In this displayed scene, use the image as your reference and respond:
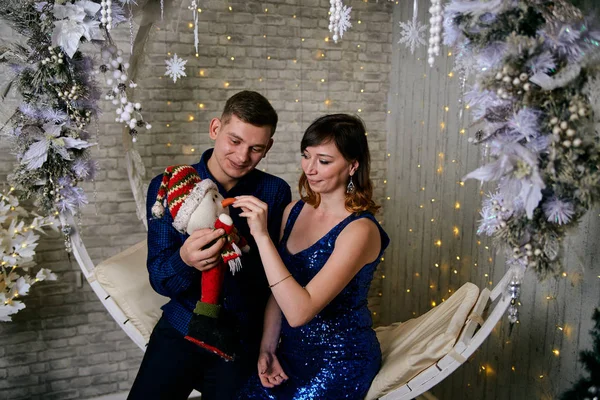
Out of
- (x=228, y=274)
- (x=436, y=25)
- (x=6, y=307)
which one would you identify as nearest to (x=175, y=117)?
(x=6, y=307)

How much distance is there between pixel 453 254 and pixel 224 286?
177 cm

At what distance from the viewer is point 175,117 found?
3.76m

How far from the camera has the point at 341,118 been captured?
82.9 inches

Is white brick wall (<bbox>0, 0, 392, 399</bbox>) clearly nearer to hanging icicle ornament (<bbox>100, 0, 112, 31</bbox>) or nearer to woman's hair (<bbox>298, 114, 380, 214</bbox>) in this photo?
hanging icicle ornament (<bbox>100, 0, 112, 31</bbox>)

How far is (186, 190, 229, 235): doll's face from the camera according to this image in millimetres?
1966

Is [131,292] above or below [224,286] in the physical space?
below

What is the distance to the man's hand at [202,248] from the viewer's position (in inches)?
75.7

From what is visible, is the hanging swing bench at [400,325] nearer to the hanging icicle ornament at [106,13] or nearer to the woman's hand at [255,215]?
the hanging icicle ornament at [106,13]

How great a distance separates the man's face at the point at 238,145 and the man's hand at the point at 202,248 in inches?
13.2

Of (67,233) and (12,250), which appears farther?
(12,250)

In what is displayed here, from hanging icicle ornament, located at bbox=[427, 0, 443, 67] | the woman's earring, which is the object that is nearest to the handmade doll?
the woman's earring

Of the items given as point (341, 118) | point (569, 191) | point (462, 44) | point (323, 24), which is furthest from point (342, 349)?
point (323, 24)

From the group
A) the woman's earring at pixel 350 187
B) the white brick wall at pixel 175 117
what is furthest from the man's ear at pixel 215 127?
the white brick wall at pixel 175 117

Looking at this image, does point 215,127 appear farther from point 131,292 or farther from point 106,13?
point 131,292
